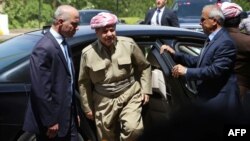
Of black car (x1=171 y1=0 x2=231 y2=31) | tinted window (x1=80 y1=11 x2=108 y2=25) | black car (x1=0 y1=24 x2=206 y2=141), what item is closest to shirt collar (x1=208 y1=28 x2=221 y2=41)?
black car (x1=0 y1=24 x2=206 y2=141)

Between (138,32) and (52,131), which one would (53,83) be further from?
(138,32)

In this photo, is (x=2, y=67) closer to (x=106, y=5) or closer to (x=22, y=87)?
(x=22, y=87)

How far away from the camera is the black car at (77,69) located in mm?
3971

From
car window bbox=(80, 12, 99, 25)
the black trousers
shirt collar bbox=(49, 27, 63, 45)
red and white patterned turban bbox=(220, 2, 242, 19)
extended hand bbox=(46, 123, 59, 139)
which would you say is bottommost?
the black trousers

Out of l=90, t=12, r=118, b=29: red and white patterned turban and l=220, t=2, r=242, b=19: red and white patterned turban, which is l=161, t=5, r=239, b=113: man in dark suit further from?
l=90, t=12, r=118, b=29: red and white patterned turban

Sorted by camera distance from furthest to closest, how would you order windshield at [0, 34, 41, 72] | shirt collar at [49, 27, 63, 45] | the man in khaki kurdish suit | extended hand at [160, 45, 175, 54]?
extended hand at [160, 45, 175, 54] < windshield at [0, 34, 41, 72] < the man in khaki kurdish suit < shirt collar at [49, 27, 63, 45]

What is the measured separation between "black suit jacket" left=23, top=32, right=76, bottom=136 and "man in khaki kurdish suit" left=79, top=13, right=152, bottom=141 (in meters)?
0.57

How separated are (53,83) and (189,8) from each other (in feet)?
41.2

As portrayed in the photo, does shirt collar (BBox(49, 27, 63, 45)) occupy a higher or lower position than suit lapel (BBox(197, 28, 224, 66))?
higher

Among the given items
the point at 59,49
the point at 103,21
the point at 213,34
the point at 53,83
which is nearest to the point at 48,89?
the point at 53,83

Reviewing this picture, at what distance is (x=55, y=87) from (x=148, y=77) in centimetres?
104

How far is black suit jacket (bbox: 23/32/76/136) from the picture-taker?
322 cm

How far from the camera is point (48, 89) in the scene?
10.6 feet

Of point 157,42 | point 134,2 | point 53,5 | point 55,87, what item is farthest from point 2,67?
point 134,2
